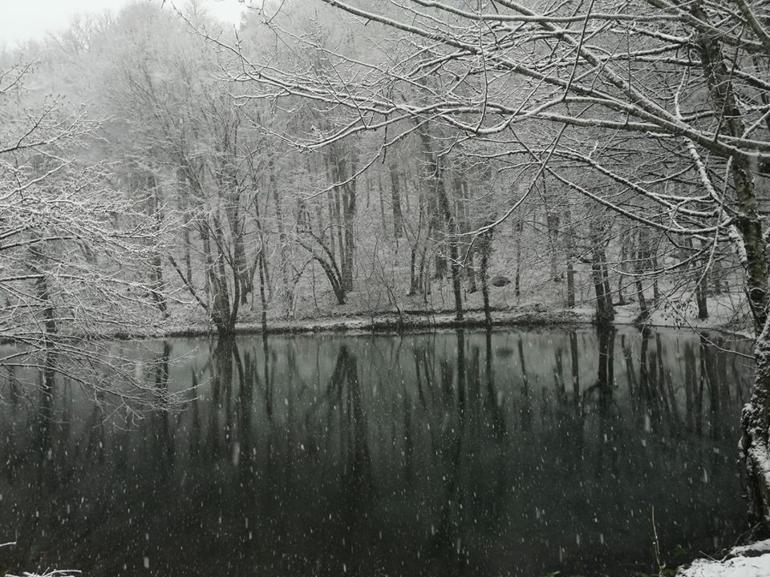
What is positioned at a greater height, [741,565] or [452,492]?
[741,565]

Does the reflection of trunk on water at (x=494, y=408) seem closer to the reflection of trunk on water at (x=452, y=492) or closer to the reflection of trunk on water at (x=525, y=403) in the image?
the reflection of trunk on water at (x=525, y=403)

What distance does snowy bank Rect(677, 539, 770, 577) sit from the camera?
3502 millimetres

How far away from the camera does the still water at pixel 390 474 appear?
20.5 ft

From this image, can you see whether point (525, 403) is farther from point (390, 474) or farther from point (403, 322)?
point (403, 322)

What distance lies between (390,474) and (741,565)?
5423 mm

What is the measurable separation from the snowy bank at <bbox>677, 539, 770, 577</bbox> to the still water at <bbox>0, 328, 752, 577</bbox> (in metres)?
1.43

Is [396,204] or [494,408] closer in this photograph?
[494,408]

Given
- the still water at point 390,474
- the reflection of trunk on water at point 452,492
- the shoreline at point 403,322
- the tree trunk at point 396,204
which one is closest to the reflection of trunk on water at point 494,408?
the still water at point 390,474

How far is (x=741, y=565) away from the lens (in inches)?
146

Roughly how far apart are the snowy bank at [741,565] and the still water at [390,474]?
143 centimetres

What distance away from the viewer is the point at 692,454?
28.3 ft

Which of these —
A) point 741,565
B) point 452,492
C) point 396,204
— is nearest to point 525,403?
point 452,492

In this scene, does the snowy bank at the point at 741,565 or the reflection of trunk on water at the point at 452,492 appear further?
the reflection of trunk on water at the point at 452,492

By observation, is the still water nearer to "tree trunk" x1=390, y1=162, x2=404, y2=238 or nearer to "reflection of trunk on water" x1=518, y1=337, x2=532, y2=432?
"reflection of trunk on water" x1=518, y1=337, x2=532, y2=432
